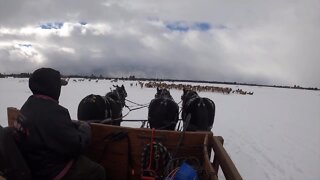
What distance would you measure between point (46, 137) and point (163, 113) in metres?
3.46

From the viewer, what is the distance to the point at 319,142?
1033 cm

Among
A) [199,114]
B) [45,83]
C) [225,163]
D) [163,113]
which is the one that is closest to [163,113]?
[163,113]

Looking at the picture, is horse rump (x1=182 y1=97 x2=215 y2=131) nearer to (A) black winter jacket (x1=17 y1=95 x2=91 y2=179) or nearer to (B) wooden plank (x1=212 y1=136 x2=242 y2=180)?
(B) wooden plank (x1=212 y1=136 x2=242 y2=180)

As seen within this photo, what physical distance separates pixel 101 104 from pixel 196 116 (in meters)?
1.86

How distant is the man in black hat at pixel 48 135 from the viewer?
289 cm

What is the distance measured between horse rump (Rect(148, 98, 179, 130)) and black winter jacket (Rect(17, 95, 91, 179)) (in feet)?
10.4

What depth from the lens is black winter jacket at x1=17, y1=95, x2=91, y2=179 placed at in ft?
9.48

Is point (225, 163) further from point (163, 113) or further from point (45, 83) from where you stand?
point (163, 113)

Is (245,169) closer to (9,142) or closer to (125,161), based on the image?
(125,161)

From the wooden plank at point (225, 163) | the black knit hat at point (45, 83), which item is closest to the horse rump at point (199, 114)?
the wooden plank at point (225, 163)

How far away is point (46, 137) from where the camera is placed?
289 cm

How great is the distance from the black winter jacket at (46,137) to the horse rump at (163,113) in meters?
3.18

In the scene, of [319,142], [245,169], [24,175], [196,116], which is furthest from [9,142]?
[319,142]

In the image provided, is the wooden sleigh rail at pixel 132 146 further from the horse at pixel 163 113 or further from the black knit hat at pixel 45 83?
the horse at pixel 163 113
